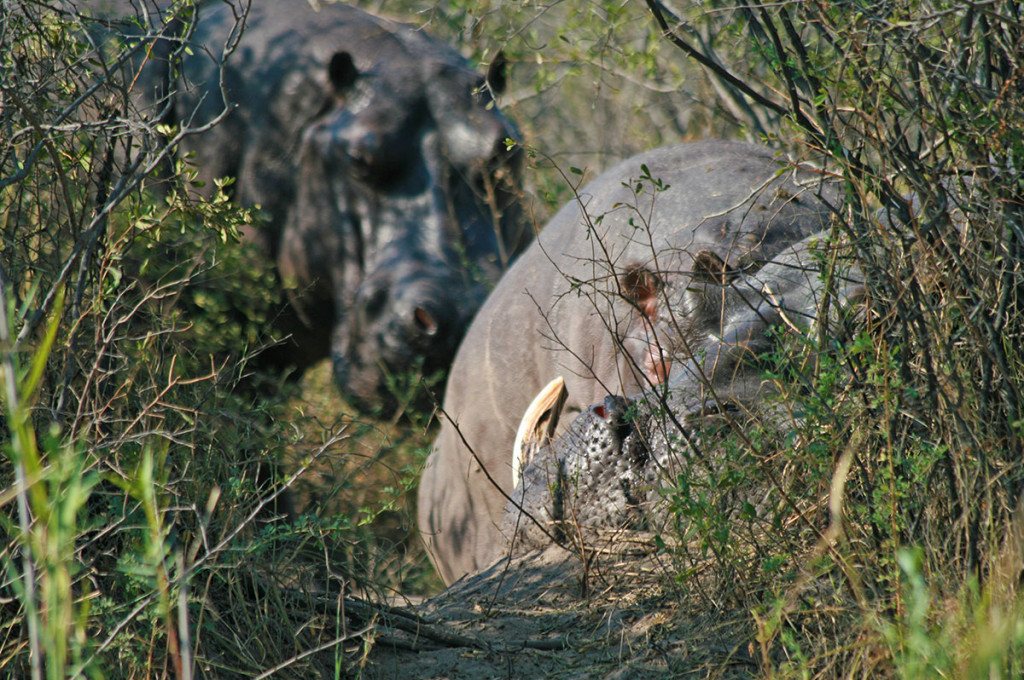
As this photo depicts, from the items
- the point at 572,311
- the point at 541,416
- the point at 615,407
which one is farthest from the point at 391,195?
the point at 615,407

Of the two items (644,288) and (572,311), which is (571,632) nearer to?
(644,288)

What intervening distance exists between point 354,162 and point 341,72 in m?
0.47

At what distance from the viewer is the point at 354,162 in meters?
5.52

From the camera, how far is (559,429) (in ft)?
13.4

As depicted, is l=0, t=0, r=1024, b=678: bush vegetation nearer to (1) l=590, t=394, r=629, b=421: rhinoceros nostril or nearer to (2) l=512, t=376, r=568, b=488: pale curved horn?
(1) l=590, t=394, r=629, b=421: rhinoceros nostril

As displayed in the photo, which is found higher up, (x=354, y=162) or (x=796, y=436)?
(x=354, y=162)

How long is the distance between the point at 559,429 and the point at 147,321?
1.68 metres

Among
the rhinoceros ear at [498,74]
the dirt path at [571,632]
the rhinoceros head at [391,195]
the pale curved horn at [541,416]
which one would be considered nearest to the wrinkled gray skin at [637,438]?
the dirt path at [571,632]

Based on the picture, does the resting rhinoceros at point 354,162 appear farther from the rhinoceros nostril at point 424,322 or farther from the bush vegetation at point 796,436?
the bush vegetation at point 796,436

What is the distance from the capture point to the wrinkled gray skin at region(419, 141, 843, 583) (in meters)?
3.88

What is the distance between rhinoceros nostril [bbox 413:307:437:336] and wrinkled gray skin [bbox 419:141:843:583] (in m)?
0.23

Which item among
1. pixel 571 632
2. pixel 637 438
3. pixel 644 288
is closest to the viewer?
pixel 571 632

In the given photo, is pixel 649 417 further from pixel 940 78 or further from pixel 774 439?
pixel 940 78

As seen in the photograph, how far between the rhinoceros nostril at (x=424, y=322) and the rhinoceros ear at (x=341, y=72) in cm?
124
